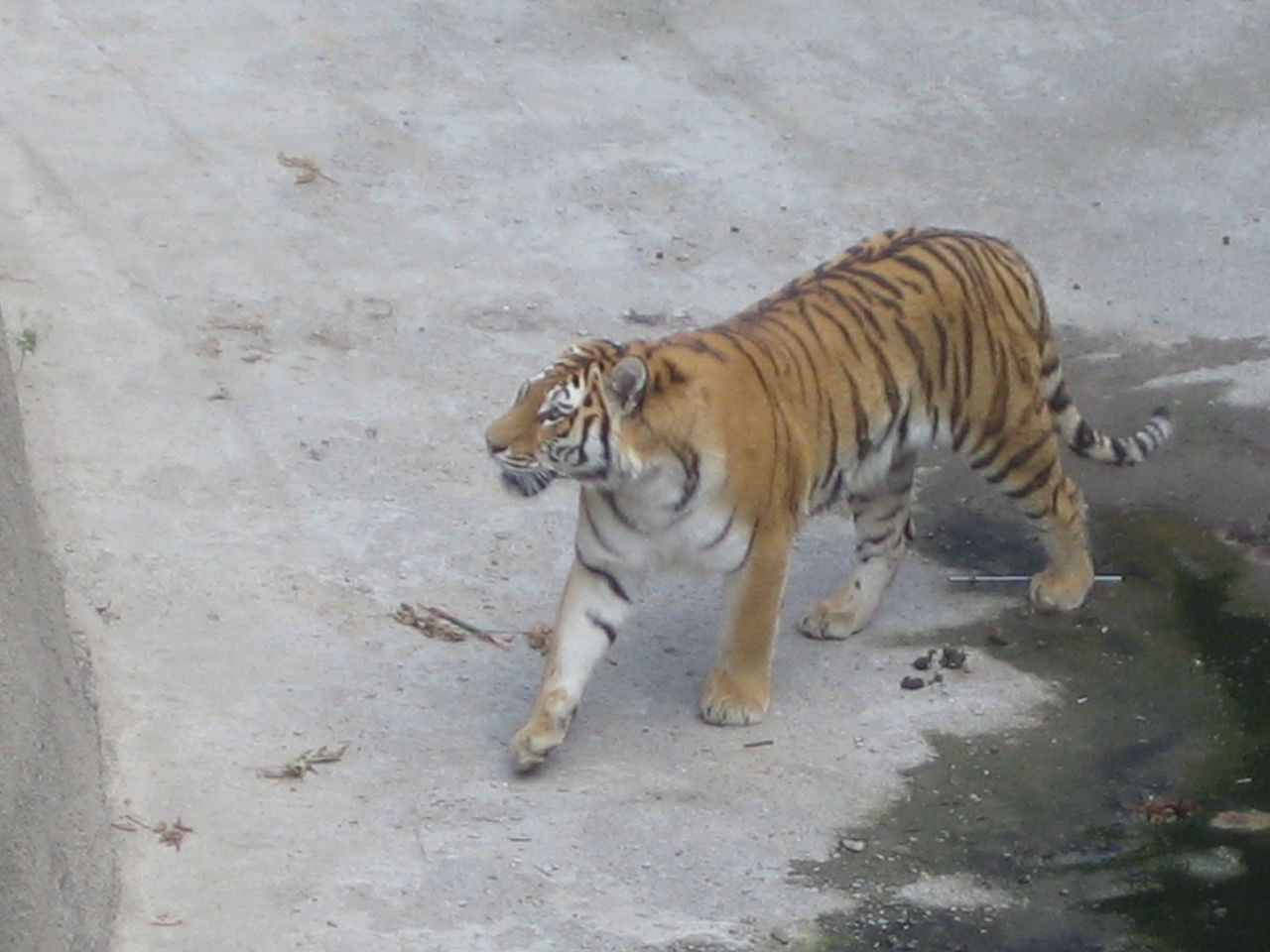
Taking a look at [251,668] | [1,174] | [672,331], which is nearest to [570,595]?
[251,668]

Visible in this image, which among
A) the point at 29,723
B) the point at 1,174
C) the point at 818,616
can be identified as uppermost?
the point at 29,723

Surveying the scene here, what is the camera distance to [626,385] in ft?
17.1

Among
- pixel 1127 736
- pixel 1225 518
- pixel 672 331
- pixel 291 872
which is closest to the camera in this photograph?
pixel 291 872

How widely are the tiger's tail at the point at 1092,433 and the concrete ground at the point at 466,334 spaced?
1.79 feet

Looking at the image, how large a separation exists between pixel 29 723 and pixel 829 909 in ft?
5.93

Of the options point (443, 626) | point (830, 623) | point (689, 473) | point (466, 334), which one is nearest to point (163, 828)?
point (443, 626)

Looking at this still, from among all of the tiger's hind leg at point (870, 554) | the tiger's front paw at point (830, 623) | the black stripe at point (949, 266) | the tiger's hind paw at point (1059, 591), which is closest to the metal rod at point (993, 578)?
the tiger's hind paw at point (1059, 591)

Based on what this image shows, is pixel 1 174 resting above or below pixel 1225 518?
below

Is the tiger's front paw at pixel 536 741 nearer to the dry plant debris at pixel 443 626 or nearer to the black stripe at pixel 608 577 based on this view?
the black stripe at pixel 608 577

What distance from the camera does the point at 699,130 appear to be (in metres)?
9.10

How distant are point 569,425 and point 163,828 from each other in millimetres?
1299

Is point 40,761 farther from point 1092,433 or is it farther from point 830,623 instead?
point 1092,433

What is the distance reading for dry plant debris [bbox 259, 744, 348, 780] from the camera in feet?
17.0

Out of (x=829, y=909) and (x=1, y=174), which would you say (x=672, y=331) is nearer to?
(x=1, y=174)
